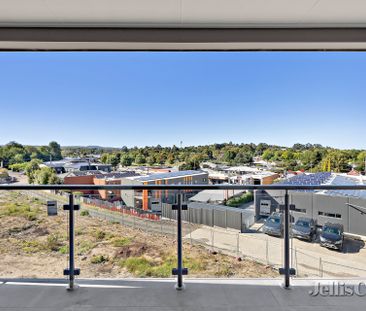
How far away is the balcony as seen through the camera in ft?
6.68

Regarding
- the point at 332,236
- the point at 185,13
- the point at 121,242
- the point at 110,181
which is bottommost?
the point at 121,242

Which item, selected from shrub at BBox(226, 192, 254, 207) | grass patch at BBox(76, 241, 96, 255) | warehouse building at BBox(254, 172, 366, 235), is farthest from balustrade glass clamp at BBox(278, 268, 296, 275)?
grass patch at BBox(76, 241, 96, 255)

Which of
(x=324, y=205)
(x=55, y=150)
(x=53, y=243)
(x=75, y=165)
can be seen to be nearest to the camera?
(x=324, y=205)

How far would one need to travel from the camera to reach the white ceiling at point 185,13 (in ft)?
6.63

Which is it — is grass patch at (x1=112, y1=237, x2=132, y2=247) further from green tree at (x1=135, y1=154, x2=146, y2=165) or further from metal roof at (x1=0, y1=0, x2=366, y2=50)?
metal roof at (x1=0, y1=0, x2=366, y2=50)

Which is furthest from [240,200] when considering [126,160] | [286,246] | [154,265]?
[126,160]

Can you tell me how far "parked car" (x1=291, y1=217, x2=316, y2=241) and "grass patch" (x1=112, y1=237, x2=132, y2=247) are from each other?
59.2 inches

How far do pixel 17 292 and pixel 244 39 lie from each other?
10.3ft

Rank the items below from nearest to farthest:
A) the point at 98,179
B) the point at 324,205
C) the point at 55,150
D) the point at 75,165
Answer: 1. the point at 324,205
2. the point at 98,179
3. the point at 75,165
4. the point at 55,150

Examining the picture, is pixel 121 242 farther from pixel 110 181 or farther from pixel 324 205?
pixel 324 205

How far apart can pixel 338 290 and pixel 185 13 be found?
279 centimetres

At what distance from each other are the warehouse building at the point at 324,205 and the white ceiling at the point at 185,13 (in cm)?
163

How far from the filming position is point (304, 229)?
2125mm

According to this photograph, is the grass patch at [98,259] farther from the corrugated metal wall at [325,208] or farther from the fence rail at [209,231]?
the corrugated metal wall at [325,208]
